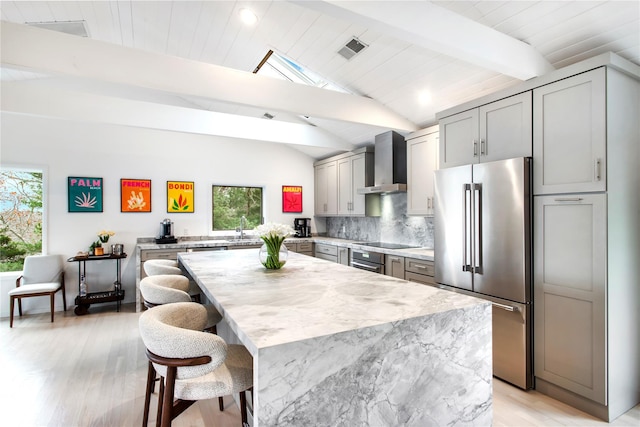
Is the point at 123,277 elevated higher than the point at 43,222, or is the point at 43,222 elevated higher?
the point at 43,222

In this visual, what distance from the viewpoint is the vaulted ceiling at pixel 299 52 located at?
2.30 m

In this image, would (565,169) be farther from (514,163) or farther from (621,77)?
(621,77)

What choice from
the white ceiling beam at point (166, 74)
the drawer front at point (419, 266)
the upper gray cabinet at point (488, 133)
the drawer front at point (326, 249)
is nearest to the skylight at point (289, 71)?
the white ceiling beam at point (166, 74)

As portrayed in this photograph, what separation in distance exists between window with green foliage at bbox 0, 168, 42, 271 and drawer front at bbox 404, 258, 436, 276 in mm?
5106

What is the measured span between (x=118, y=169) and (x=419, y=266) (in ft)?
15.1

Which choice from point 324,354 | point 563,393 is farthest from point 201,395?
point 563,393

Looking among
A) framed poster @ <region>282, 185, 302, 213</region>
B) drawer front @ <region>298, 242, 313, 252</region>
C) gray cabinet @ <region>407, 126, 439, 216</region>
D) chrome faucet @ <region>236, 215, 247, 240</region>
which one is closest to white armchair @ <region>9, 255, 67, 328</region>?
chrome faucet @ <region>236, 215, 247, 240</region>

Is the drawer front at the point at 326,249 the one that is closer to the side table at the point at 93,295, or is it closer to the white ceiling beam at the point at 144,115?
the white ceiling beam at the point at 144,115

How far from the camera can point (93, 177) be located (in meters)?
4.94

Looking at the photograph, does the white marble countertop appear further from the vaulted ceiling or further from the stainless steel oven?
the stainless steel oven

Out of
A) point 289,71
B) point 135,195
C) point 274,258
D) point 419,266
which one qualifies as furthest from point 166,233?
point 419,266

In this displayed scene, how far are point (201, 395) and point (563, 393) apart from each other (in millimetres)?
2521

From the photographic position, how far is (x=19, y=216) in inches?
183

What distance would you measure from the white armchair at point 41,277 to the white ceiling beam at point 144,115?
6.55ft
